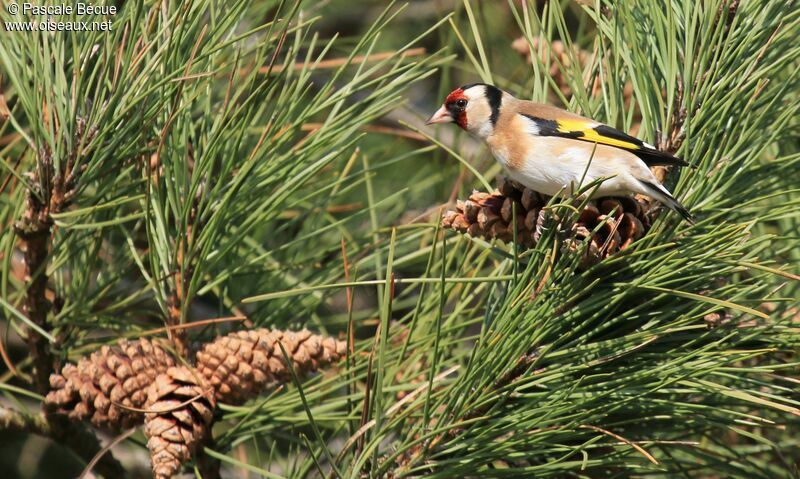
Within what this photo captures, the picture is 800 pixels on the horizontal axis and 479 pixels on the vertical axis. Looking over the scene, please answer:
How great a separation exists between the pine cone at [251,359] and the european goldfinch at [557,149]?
0.48 metres

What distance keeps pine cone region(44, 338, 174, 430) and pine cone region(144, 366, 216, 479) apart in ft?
0.10

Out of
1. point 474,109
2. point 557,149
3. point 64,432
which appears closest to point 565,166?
point 557,149

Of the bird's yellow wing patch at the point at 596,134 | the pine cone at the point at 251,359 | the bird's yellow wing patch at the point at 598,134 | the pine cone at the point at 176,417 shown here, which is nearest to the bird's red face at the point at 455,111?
the bird's yellow wing patch at the point at 598,134

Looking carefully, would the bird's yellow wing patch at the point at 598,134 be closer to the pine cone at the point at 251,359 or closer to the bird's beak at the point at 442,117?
the bird's beak at the point at 442,117

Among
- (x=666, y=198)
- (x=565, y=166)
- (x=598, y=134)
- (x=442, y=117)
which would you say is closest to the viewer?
(x=666, y=198)

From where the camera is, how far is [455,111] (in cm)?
212

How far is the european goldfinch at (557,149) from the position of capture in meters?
1.40

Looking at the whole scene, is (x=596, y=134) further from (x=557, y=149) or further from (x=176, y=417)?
(x=176, y=417)

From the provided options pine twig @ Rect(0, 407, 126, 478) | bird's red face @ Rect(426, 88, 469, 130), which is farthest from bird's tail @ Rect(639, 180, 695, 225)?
pine twig @ Rect(0, 407, 126, 478)

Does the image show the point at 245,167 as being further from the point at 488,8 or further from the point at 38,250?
the point at 488,8

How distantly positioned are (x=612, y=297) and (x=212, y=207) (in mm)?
687

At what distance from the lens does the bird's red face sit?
6.87 feet

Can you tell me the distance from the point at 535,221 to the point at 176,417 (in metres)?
0.65

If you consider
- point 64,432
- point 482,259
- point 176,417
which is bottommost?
point 64,432
